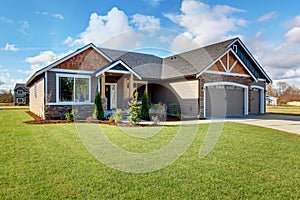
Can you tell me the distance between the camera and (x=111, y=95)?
642 inches

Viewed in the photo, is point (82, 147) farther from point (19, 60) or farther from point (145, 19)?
point (19, 60)

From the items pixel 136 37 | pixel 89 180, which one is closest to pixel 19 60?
pixel 136 37

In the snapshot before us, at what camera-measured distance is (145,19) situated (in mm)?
15086

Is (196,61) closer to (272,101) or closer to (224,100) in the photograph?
(224,100)

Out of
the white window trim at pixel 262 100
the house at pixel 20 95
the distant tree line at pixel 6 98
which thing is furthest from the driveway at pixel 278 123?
the distant tree line at pixel 6 98

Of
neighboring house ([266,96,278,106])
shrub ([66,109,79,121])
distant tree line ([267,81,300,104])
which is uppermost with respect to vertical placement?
distant tree line ([267,81,300,104])

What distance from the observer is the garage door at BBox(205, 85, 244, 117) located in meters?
15.6

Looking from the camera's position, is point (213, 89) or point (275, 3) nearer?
point (275, 3)

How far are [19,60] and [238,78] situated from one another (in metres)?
20.6

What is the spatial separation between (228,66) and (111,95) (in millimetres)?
9345

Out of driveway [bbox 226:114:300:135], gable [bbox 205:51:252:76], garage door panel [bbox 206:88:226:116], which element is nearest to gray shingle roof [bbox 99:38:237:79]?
gable [bbox 205:51:252:76]

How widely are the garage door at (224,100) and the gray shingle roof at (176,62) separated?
198cm

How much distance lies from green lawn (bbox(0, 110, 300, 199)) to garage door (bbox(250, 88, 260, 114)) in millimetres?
13758

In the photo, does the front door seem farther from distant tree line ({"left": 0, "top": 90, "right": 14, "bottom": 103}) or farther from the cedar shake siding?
distant tree line ({"left": 0, "top": 90, "right": 14, "bottom": 103})
